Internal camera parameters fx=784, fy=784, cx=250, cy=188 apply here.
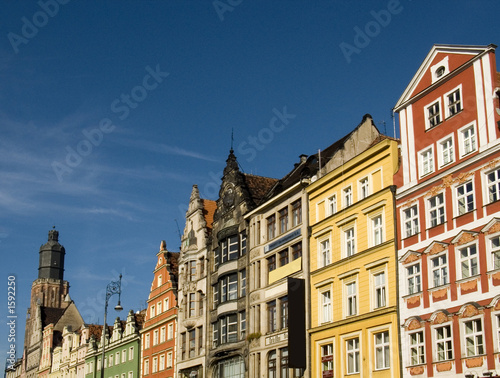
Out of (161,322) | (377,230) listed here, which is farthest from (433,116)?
(161,322)

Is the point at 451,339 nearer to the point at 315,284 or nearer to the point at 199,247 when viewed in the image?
the point at 315,284

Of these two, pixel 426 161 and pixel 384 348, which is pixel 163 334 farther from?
pixel 426 161

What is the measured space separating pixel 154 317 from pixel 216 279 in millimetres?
15387

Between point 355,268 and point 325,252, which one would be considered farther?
point 325,252

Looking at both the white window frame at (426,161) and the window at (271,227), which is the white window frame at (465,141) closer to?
the white window frame at (426,161)

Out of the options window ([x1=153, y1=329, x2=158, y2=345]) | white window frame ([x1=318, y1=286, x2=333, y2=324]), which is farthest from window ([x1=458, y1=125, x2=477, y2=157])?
window ([x1=153, y1=329, x2=158, y2=345])

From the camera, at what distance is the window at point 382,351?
3969 centimetres

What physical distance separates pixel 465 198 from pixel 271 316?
19.9 m

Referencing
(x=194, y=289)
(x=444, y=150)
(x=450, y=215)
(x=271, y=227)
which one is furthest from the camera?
(x=194, y=289)

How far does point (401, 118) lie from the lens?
4159cm

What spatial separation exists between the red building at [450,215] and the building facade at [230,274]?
18.8 m

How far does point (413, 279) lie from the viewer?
1522 inches

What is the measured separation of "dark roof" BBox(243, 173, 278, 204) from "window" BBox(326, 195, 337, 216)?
1187 cm

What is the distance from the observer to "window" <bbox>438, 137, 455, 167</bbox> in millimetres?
37581
